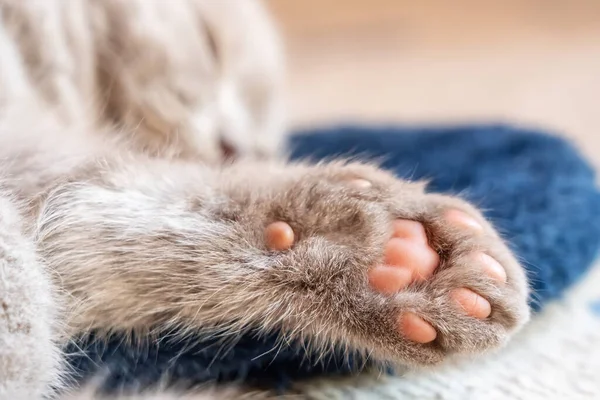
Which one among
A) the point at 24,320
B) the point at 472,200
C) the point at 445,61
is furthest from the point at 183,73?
the point at 445,61

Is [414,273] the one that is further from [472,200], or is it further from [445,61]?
[445,61]

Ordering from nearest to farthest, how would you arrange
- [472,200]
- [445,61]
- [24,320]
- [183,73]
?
[24,320] < [472,200] < [183,73] < [445,61]

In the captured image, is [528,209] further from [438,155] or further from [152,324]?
[152,324]

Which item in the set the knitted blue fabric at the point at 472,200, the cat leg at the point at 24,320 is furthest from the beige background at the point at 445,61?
the cat leg at the point at 24,320

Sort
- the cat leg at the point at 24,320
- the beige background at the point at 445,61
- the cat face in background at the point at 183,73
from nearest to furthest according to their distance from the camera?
the cat leg at the point at 24,320, the cat face in background at the point at 183,73, the beige background at the point at 445,61

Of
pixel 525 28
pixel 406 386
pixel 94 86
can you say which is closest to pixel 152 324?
pixel 406 386

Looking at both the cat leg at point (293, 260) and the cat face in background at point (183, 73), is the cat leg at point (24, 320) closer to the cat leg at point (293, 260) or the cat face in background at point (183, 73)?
the cat leg at point (293, 260)

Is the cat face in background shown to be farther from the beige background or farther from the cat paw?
the beige background
